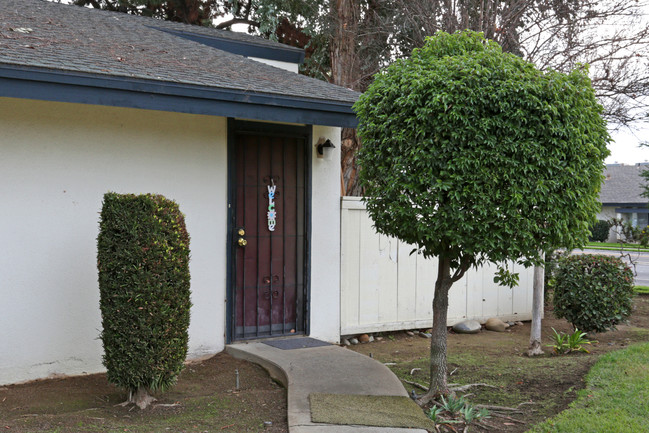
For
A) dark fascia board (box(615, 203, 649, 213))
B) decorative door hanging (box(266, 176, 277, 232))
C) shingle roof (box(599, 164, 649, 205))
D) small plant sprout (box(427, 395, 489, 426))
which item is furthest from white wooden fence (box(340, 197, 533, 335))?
dark fascia board (box(615, 203, 649, 213))

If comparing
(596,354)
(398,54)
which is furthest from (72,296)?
(398,54)

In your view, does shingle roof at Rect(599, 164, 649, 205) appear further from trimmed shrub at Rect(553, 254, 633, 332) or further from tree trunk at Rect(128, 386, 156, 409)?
tree trunk at Rect(128, 386, 156, 409)

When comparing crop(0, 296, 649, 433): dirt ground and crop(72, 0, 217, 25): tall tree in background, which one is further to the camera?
crop(72, 0, 217, 25): tall tree in background

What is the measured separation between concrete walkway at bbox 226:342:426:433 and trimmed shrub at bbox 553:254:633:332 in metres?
3.59

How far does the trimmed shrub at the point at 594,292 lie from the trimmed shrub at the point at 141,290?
17.9ft

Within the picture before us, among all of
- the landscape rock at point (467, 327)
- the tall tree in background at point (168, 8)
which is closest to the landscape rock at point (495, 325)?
the landscape rock at point (467, 327)

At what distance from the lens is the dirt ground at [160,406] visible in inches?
156

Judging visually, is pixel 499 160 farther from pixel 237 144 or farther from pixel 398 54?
pixel 398 54

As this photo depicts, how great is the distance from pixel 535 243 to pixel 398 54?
10.2 meters

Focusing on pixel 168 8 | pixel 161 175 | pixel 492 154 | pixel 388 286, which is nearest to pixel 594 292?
pixel 388 286

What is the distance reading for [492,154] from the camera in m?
4.12

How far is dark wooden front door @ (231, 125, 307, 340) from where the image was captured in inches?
248

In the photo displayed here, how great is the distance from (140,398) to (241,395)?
81cm

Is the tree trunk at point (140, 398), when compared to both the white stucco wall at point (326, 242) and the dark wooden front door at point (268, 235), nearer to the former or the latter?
the dark wooden front door at point (268, 235)
